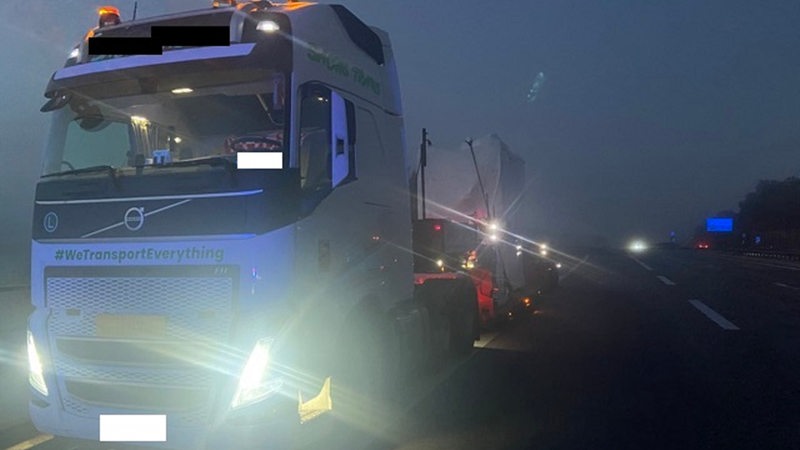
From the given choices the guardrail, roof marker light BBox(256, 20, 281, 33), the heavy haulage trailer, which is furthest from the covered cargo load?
the guardrail

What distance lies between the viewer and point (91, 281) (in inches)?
202

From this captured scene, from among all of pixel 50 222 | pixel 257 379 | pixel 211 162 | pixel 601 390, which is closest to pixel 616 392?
pixel 601 390

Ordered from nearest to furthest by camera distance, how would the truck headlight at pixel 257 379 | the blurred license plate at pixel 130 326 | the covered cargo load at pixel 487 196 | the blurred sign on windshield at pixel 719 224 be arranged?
the truck headlight at pixel 257 379, the blurred license plate at pixel 130 326, the covered cargo load at pixel 487 196, the blurred sign on windshield at pixel 719 224

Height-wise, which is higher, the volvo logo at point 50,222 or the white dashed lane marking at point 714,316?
the volvo logo at point 50,222

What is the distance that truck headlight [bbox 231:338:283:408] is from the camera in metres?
4.78

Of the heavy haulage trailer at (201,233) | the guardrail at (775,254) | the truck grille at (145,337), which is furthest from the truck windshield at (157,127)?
the guardrail at (775,254)

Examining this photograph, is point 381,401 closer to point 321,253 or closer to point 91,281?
point 321,253

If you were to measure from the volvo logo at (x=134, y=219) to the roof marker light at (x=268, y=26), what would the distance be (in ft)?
4.92

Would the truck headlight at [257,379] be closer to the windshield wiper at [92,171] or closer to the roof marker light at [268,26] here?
the windshield wiper at [92,171]

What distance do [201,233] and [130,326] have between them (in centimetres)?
77

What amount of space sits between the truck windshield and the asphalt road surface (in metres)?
2.46

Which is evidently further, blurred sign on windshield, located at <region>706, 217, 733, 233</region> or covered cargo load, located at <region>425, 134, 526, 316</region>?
blurred sign on windshield, located at <region>706, 217, 733, 233</region>

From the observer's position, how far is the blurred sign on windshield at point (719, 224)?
92062 mm

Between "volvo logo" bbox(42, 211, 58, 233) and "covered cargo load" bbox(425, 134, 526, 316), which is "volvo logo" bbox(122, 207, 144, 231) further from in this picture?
"covered cargo load" bbox(425, 134, 526, 316)
